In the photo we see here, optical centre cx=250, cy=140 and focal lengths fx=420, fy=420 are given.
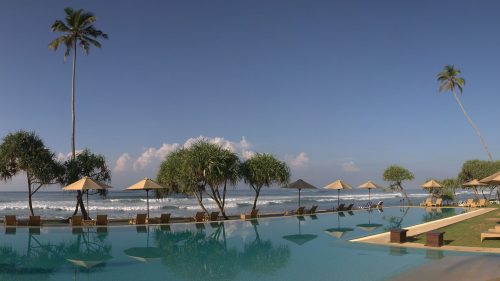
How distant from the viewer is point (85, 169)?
2816 cm

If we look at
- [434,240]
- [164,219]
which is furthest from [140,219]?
[434,240]

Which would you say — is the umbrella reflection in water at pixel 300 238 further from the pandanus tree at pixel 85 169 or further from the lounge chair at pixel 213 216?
the pandanus tree at pixel 85 169

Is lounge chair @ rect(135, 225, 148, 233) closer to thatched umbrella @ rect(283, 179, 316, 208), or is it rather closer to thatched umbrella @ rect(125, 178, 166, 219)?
thatched umbrella @ rect(125, 178, 166, 219)

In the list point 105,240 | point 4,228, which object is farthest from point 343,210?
point 4,228

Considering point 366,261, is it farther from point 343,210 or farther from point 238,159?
point 343,210

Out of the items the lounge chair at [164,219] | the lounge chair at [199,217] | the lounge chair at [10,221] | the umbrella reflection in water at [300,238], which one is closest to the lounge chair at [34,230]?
the lounge chair at [10,221]

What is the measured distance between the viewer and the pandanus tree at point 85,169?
27.7 m

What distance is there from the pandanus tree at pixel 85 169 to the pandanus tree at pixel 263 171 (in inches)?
389

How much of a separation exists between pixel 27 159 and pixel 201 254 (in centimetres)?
1584

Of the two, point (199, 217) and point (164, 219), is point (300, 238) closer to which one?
point (199, 217)

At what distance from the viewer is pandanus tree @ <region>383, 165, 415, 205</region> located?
149ft

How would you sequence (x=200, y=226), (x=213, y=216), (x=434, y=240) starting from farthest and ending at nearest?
1. (x=213, y=216)
2. (x=200, y=226)
3. (x=434, y=240)

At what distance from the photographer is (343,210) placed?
3631 cm

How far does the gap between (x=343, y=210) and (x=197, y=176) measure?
47.0 ft
